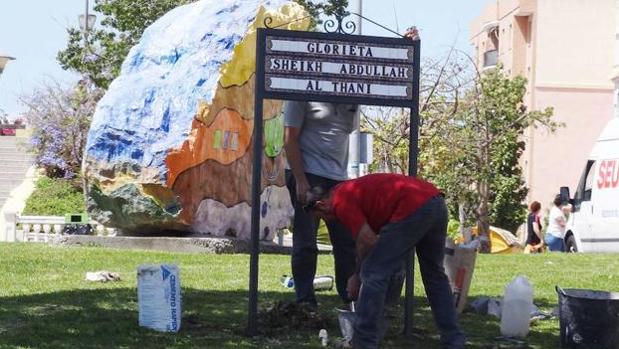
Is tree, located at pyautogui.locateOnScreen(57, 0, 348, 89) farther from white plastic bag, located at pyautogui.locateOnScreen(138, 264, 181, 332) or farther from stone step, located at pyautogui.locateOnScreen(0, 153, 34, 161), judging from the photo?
white plastic bag, located at pyautogui.locateOnScreen(138, 264, 181, 332)

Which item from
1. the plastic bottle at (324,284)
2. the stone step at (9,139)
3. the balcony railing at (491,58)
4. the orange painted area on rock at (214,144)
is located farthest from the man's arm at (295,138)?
the balcony railing at (491,58)

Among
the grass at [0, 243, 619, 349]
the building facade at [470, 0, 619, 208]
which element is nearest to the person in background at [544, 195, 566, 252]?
the grass at [0, 243, 619, 349]

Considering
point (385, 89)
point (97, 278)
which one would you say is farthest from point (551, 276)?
point (385, 89)

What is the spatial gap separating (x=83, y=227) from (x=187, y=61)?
30.9 feet

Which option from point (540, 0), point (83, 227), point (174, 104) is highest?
point (540, 0)

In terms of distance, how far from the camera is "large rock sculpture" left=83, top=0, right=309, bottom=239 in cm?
1828

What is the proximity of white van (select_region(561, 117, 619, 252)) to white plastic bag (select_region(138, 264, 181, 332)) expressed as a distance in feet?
50.8

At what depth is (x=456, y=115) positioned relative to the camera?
35.5 m

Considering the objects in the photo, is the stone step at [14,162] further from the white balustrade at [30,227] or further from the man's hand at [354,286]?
the man's hand at [354,286]

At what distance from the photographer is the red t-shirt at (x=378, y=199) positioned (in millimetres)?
7418

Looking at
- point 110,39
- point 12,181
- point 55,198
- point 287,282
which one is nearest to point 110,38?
point 110,39

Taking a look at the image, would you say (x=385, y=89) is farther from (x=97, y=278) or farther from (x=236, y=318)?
(x=97, y=278)

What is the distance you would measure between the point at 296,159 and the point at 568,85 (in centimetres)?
3988

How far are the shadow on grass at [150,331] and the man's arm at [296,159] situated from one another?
954 mm
